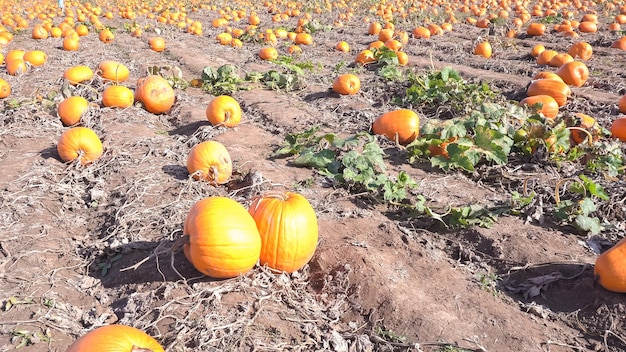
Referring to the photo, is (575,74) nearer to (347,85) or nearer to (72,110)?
(347,85)

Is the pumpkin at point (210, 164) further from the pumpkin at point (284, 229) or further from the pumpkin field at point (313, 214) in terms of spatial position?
the pumpkin at point (284, 229)

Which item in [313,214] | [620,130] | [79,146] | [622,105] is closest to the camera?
[313,214]

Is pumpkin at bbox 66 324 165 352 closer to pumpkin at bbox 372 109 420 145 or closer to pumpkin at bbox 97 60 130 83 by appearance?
pumpkin at bbox 372 109 420 145

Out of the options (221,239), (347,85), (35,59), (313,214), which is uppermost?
(221,239)

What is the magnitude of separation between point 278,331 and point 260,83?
7270 mm

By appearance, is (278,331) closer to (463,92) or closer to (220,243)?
(220,243)

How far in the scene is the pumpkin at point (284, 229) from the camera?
3576mm

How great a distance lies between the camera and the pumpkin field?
3320mm

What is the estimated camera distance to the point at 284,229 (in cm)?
357

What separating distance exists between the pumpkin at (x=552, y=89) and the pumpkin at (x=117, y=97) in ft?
21.2

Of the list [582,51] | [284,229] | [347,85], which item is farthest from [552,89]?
[284,229]

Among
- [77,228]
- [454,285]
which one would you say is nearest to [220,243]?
[454,285]

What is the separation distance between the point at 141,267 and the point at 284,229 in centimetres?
129

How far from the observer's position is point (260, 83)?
9836 mm
